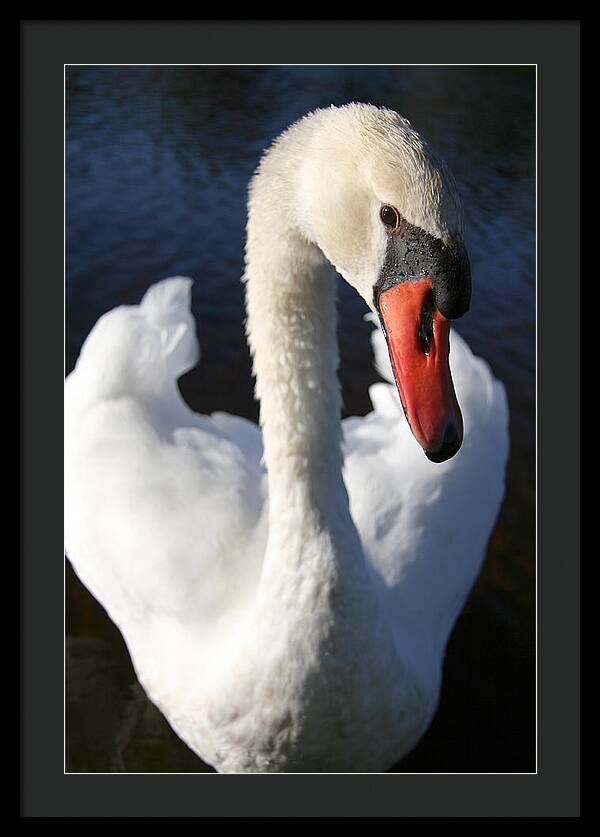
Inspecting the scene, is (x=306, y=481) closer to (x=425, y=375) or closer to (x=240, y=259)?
(x=425, y=375)

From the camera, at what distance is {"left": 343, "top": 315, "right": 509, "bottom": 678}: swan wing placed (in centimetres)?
266

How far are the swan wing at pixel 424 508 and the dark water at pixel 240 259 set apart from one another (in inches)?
16.7

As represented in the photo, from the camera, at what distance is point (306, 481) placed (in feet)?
7.13

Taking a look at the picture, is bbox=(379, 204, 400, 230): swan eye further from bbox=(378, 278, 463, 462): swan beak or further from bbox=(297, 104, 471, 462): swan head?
bbox=(378, 278, 463, 462): swan beak

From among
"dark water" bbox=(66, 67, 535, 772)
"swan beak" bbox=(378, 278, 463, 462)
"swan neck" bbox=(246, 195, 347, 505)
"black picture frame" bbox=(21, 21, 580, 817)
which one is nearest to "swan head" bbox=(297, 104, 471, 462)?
"swan beak" bbox=(378, 278, 463, 462)

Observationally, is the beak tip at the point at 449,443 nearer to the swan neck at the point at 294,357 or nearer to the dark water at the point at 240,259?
the swan neck at the point at 294,357

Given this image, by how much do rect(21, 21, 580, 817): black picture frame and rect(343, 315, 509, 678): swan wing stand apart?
0.35 m

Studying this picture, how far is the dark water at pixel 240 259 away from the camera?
2.91m
